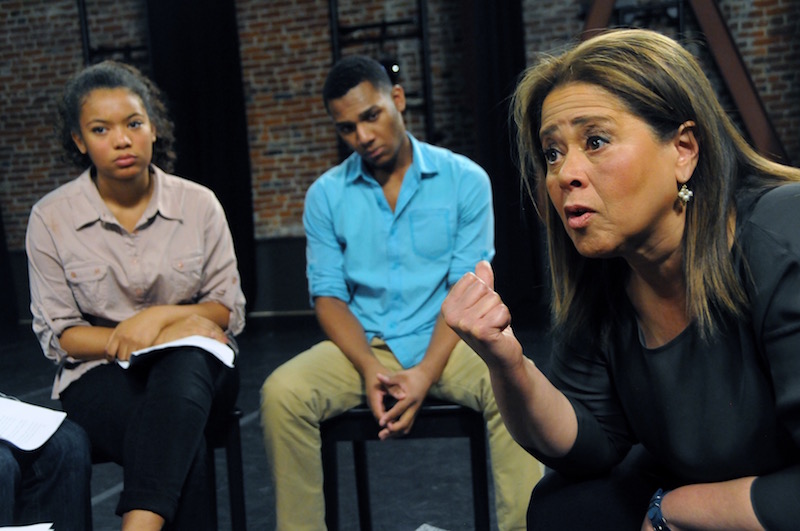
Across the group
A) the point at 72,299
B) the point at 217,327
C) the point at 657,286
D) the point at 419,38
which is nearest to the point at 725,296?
the point at 657,286

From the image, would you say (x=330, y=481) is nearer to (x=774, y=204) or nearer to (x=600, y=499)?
(x=600, y=499)

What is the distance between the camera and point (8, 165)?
756 centimetres

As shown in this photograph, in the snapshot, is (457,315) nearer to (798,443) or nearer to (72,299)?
(798,443)

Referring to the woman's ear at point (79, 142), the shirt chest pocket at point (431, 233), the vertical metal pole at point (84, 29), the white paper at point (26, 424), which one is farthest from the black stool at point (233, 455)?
the vertical metal pole at point (84, 29)

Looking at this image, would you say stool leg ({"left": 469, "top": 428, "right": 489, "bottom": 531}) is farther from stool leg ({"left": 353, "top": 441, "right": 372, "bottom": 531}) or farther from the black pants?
the black pants

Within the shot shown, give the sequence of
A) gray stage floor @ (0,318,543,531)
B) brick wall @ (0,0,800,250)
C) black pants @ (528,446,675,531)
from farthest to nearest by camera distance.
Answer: brick wall @ (0,0,800,250), gray stage floor @ (0,318,543,531), black pants @ (528,446,675,531)

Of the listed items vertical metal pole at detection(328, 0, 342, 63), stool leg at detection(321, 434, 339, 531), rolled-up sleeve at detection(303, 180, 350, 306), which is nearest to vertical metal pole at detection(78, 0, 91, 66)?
vertical metal pole at detection(328, 0, 342, 63)

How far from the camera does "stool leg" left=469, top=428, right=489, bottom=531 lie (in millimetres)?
1896

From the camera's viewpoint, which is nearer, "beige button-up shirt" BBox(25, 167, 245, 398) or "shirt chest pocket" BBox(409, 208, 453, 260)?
"beige button-up shirt" BBox(25, 167, 245, 398)

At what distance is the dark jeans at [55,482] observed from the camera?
166 centimetres

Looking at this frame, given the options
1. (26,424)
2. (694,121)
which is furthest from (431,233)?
(694,121)

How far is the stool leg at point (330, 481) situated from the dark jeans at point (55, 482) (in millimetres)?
531

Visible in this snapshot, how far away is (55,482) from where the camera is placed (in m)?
1.68

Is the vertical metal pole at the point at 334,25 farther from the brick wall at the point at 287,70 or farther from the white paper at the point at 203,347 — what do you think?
the white paper at the point at 203,347
